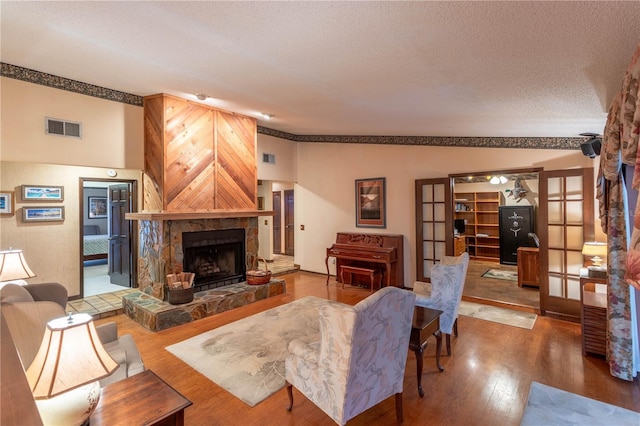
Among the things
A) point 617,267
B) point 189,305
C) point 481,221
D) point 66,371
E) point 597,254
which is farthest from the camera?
point 481,221

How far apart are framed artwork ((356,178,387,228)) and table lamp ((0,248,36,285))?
5.00m

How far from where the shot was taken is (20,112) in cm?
340

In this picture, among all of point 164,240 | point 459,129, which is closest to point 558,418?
point 459,129

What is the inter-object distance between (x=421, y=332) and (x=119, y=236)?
18.6ft

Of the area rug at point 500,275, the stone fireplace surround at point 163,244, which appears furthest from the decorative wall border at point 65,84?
the area rug at point 500,275

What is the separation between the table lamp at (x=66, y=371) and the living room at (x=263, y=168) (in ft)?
4.23

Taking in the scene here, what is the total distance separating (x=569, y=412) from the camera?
2324mm

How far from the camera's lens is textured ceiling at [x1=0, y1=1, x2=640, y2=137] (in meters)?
1.63

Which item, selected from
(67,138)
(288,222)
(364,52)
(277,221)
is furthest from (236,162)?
(277,221)

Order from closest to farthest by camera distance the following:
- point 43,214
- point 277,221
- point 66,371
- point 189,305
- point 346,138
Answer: point 66,371 → point 189,305 → point 43,214 → point 346,138 → point 277,221

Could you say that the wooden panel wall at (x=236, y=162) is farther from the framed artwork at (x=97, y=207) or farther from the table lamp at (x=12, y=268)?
the framed artwork at (x=97, y=207)

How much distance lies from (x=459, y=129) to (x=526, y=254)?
3161mm

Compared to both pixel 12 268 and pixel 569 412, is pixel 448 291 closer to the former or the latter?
pixel 569 412

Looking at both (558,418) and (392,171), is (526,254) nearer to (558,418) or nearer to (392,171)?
(392,171)
